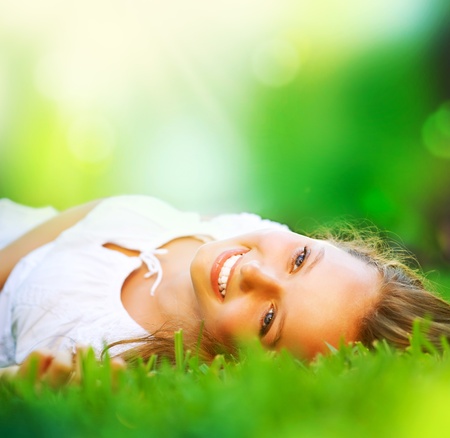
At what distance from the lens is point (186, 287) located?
6.39 feet

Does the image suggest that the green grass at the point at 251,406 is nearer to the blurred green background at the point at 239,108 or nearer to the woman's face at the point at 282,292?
the woman's face at the point at 282,292

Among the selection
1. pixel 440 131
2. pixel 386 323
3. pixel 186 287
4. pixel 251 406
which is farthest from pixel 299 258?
pixel 440 131

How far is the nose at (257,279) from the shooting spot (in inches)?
61.9

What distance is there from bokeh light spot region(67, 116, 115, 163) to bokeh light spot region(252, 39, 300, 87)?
97 cm

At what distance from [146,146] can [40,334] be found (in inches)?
88.7

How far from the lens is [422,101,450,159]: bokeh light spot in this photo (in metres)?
4.38

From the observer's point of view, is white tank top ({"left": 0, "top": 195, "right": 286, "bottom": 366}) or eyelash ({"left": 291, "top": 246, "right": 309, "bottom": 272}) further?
white tank top ({"left": 0, "top": 195, "right": 286, "bottom": 366})

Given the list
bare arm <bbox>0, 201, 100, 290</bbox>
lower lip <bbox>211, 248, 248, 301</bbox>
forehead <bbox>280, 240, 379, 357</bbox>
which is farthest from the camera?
bare arm <bbox>0, 201, 100, 290</bbox>

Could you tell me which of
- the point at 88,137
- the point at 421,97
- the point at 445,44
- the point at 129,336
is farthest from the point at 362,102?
the point at 129,336

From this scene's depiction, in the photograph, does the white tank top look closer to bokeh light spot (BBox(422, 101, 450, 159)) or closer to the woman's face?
the woman's face

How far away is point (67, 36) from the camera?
3703mm

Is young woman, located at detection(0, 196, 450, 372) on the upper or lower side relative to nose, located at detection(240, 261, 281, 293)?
lower

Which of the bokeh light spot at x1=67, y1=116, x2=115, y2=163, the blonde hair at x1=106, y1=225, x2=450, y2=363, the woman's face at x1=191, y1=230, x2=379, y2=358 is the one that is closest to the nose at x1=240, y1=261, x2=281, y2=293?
the woman's face at x1=191, y1=230, x2=379, y2=358

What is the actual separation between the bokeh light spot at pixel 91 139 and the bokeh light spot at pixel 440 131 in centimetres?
200
